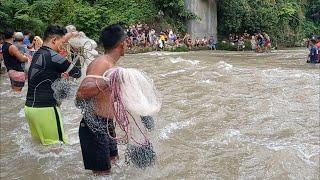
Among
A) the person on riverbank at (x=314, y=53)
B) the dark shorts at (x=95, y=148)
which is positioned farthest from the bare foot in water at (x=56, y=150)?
the person on riverbank at (x=314, y=53)

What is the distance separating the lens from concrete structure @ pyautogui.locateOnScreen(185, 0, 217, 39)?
3118 centimetres

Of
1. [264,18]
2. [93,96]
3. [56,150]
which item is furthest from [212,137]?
[264,18]

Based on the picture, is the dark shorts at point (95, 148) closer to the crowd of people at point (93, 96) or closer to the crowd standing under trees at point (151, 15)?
the crowd of people at point (93, 96)

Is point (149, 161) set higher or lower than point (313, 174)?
higher

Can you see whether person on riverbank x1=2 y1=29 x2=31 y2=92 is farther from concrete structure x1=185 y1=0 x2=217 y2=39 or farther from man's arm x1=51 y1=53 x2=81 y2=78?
concrete structure x1=185 y1=0 x2=217 y2=39

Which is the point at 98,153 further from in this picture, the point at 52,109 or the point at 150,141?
the point at 52,109

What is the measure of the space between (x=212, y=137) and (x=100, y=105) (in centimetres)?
284

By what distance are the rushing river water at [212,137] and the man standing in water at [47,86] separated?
35 centimetres

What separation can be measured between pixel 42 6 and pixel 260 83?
15.0 m

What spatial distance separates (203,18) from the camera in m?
32.1

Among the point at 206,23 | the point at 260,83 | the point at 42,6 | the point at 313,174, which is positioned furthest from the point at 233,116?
the point at 206,23

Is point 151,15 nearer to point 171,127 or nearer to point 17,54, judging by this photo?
point 17,54

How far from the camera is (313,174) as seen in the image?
16.1 feet

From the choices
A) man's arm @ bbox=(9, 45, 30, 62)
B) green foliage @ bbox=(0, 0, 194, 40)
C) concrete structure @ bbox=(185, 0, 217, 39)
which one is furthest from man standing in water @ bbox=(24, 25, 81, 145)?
concrete structure @ bbox=(185, 0, 217, 39)
